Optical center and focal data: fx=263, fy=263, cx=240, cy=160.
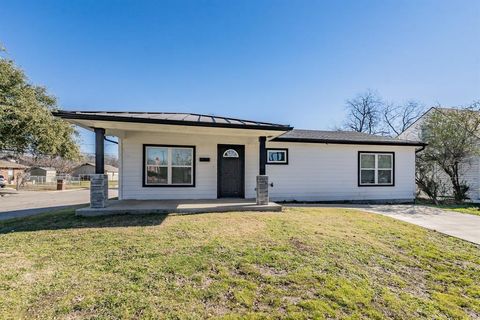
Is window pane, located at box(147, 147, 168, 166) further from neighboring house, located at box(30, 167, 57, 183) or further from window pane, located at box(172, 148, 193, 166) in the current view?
neighboring house, located at box(30, 167, 57, 183)

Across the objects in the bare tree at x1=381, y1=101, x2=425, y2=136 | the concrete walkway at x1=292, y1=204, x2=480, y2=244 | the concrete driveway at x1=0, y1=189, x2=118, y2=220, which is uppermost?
the bare tree at x1=381, y1=101, x2=425, y2=136

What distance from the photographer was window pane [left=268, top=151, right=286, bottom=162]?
10.7 metres

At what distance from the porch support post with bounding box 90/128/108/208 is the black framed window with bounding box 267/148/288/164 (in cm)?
Result: 602

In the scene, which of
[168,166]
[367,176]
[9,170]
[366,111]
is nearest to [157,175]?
[168,166]

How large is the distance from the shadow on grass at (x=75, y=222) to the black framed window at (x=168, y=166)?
2875 millimetres

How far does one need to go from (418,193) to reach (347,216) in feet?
27.9

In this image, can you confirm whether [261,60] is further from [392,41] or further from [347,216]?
[347,216]

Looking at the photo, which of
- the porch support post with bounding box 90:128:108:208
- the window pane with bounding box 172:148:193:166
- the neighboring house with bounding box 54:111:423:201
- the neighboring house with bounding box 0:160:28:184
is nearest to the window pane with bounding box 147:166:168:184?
the neighboring house with bounding box 54:111:423:201

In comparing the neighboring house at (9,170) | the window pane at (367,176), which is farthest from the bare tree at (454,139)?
the neighboring house at (9,170)

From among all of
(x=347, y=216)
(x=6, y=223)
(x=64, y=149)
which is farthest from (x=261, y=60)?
(x=64, y=149)

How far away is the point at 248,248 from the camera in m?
4.57

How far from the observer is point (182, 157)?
388 inches

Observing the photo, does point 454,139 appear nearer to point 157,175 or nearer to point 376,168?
point 376,168

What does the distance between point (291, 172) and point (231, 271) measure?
7.57 metres
